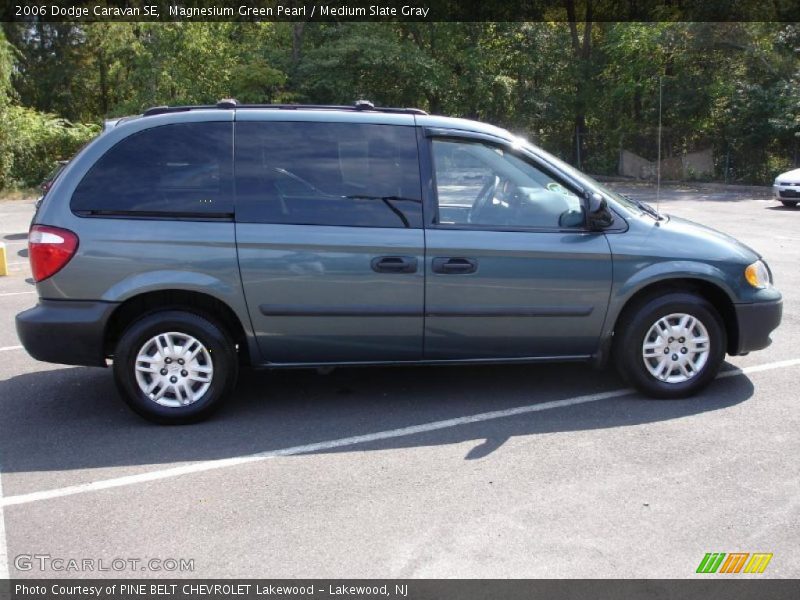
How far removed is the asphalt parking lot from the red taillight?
1.02 m

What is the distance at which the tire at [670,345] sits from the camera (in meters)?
5.45

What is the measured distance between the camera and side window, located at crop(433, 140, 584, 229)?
211 inches

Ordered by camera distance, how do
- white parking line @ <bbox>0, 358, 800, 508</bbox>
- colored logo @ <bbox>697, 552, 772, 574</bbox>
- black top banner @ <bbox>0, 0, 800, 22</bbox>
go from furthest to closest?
black top banner @ <bbox>0, 0, 800, 22</bbox> → white parking line @ <bbox>0, 358, 800, 508</bbox> → colored logo @ <bbox>697, 552, 772, 574</bbox>

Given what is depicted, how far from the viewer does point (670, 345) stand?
18.1 feet

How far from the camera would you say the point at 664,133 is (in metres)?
28.2

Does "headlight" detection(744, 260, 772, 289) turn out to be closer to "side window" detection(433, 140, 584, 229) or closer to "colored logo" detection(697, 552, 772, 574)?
"side window" detection(433, 140, 584, 229)

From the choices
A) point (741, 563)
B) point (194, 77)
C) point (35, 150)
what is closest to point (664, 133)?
point (194, 77)

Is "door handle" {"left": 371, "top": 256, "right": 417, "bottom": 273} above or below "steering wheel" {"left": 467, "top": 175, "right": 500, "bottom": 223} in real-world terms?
below

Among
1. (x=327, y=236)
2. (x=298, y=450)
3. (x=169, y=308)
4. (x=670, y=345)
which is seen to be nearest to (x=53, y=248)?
(x=169, y=308)

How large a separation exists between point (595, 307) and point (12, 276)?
822 cm

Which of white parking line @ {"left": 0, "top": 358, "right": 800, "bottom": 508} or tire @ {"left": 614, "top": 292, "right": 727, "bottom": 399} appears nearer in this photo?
white parking line @ {"left": 0, "top": 358, "right": 800, "bottom": 508}

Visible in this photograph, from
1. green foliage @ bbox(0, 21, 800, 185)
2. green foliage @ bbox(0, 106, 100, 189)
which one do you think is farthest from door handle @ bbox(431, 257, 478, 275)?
green foliage @ bbox(0, 106, 100, 189)

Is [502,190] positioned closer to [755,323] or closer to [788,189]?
[755,323]

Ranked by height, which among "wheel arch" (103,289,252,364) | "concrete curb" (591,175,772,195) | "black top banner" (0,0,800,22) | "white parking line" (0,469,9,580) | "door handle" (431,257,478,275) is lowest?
"white parking line" (0,469,9,580)
